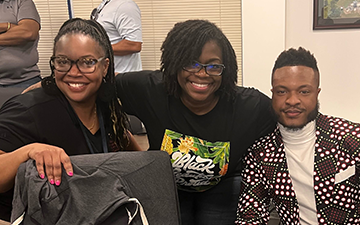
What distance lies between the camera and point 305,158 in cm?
134

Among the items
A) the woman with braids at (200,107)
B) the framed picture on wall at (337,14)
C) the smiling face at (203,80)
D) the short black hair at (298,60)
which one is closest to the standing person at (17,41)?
the woman with braids at (200,107)

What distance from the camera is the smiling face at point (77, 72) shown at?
52.7 inches

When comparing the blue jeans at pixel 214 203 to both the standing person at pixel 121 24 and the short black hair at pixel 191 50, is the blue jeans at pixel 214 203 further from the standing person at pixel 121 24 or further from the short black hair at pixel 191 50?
the standing person at pixel 121 24

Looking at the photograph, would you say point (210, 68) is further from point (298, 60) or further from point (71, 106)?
point (71, 106)

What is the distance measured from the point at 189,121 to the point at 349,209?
752 mm

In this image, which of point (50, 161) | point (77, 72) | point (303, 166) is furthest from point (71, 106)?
point (303, 166)

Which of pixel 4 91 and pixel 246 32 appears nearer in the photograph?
pixel 4 91

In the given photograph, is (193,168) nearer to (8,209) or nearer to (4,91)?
(8,209)

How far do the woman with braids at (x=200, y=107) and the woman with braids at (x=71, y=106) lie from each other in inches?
7.1

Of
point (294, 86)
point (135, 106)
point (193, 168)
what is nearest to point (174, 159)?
point (193, 168)

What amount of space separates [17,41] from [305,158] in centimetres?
197

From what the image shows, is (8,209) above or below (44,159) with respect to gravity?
below

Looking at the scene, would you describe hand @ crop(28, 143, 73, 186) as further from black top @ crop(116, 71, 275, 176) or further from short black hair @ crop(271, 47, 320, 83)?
short black hair @ crop(271, 47, 320, 83)

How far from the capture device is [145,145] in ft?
8.39
